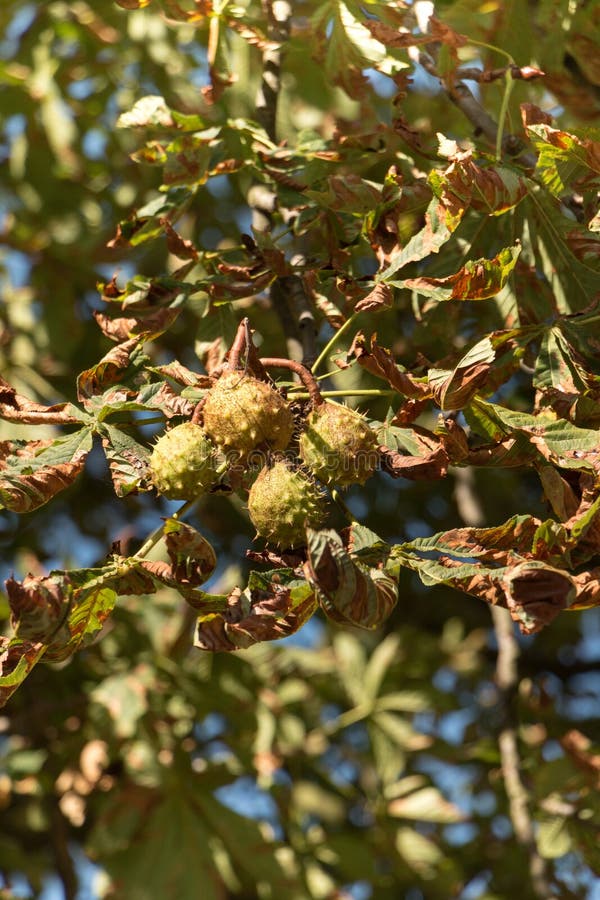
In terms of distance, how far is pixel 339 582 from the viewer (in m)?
1.24

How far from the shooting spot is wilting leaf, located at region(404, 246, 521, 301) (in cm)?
152

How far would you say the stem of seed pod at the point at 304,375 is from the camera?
158cm

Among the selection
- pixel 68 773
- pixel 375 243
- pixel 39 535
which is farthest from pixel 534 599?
pixel 39 535

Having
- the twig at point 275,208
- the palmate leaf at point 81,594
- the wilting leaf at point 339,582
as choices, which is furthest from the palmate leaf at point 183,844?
the wilting leaf at point 339,582

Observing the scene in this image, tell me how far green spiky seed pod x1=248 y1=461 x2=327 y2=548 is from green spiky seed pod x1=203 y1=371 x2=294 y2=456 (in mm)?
55

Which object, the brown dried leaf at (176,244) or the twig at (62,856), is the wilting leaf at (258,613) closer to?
the brown dried leaf at (176,244)

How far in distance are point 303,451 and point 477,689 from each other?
2.85 meters

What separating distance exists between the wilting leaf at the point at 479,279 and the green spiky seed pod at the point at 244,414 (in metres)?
0.30

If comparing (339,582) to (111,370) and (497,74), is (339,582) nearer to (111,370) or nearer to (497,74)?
(111,370)

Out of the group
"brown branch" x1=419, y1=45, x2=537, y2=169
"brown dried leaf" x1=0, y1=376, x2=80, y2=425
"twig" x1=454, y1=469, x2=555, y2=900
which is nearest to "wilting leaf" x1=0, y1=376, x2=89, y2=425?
"brown dried leaf" x1=0, y1=376, x2=80, y2=425

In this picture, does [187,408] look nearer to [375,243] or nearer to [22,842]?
[375,243]

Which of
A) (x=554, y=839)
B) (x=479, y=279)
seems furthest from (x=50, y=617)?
(x=554, y=839)

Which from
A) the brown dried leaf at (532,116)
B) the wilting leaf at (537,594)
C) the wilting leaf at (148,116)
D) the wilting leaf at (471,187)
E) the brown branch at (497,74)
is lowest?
the wilting leaf at (537,594)

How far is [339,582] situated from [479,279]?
0.55 m
